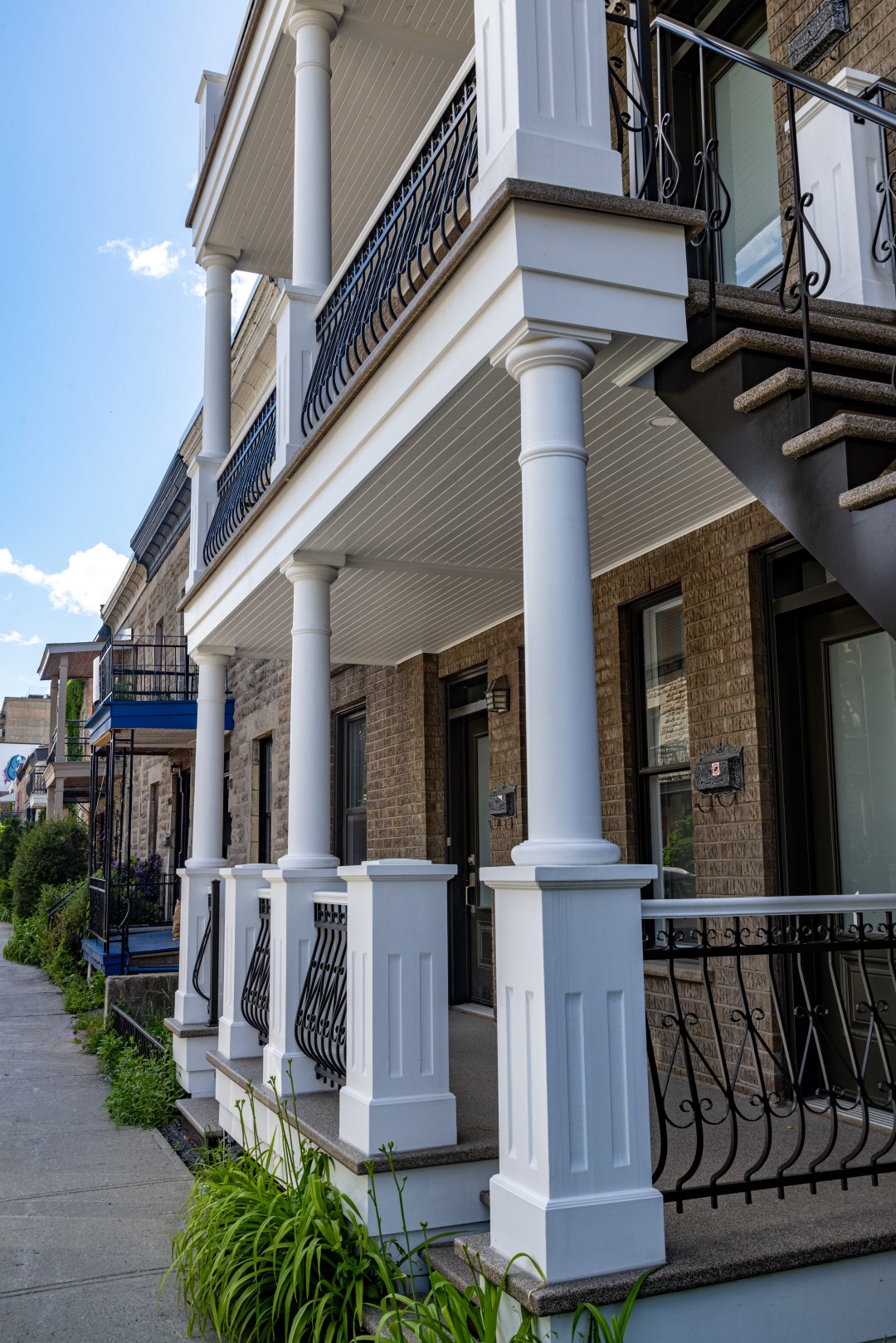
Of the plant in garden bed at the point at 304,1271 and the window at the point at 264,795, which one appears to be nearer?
the plant in garden bed at the point at 304,1271

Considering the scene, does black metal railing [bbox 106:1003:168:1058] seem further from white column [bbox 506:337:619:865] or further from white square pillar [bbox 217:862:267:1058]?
white column [bbox 506:337:619:865]

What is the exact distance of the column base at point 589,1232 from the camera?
10.00 ft

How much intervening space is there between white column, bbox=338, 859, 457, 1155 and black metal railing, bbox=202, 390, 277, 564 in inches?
122

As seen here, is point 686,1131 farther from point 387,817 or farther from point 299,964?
point 387,817

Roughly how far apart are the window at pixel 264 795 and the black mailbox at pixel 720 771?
742 cm

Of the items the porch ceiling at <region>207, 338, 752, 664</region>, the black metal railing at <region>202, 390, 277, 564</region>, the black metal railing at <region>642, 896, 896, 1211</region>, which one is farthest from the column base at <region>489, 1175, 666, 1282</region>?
the black metal railing at <region>202, 390, 277, 564</region>

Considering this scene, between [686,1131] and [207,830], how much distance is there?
4.43 m

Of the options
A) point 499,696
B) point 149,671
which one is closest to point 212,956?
point 499,696

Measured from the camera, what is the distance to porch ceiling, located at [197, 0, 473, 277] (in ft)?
21.3

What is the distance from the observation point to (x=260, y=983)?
6430 mm

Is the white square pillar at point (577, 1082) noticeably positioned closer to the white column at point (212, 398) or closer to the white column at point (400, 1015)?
the white column at point (400, 1015)

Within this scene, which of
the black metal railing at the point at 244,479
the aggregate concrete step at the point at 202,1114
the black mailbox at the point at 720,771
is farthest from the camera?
the black metal railing at the point at 244,479

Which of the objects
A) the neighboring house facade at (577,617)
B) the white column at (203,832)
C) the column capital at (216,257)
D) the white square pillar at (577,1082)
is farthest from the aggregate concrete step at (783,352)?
the column capital at (216,257)

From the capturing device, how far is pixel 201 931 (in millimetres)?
8070
